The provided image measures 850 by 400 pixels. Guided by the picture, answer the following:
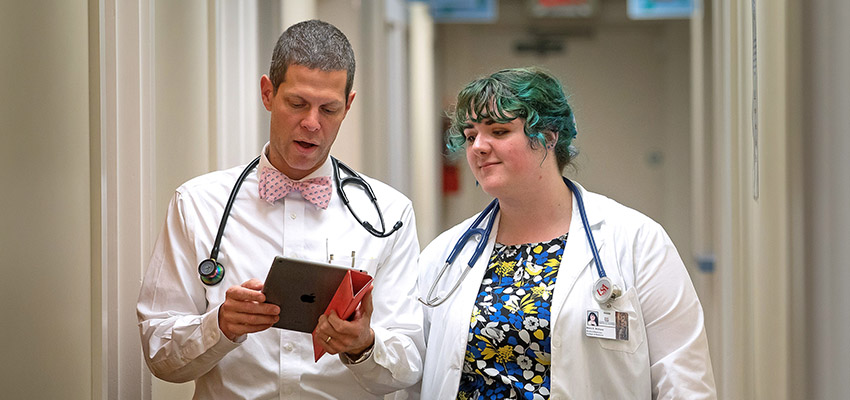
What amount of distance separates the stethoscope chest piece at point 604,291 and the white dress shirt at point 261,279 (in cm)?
45

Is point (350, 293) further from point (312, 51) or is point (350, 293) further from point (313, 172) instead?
point (312, 51)

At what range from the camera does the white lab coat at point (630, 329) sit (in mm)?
1958

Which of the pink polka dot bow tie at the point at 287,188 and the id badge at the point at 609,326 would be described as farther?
the pink polka dot bow tie at the point at 287,188

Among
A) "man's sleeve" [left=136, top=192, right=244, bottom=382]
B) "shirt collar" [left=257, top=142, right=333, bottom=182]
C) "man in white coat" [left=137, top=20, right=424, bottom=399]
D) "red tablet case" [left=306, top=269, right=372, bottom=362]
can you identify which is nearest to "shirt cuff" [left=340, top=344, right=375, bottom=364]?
"man in white coat" [left=137, top=20, right=424, bottom=399]

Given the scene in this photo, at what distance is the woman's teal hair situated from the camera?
212 cm

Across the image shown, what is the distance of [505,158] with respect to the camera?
2111 millimetres

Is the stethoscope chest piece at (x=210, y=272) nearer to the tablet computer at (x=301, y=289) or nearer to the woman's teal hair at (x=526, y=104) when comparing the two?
the tablet computer at (x=301, y=289)

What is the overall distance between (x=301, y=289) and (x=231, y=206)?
0.41m
